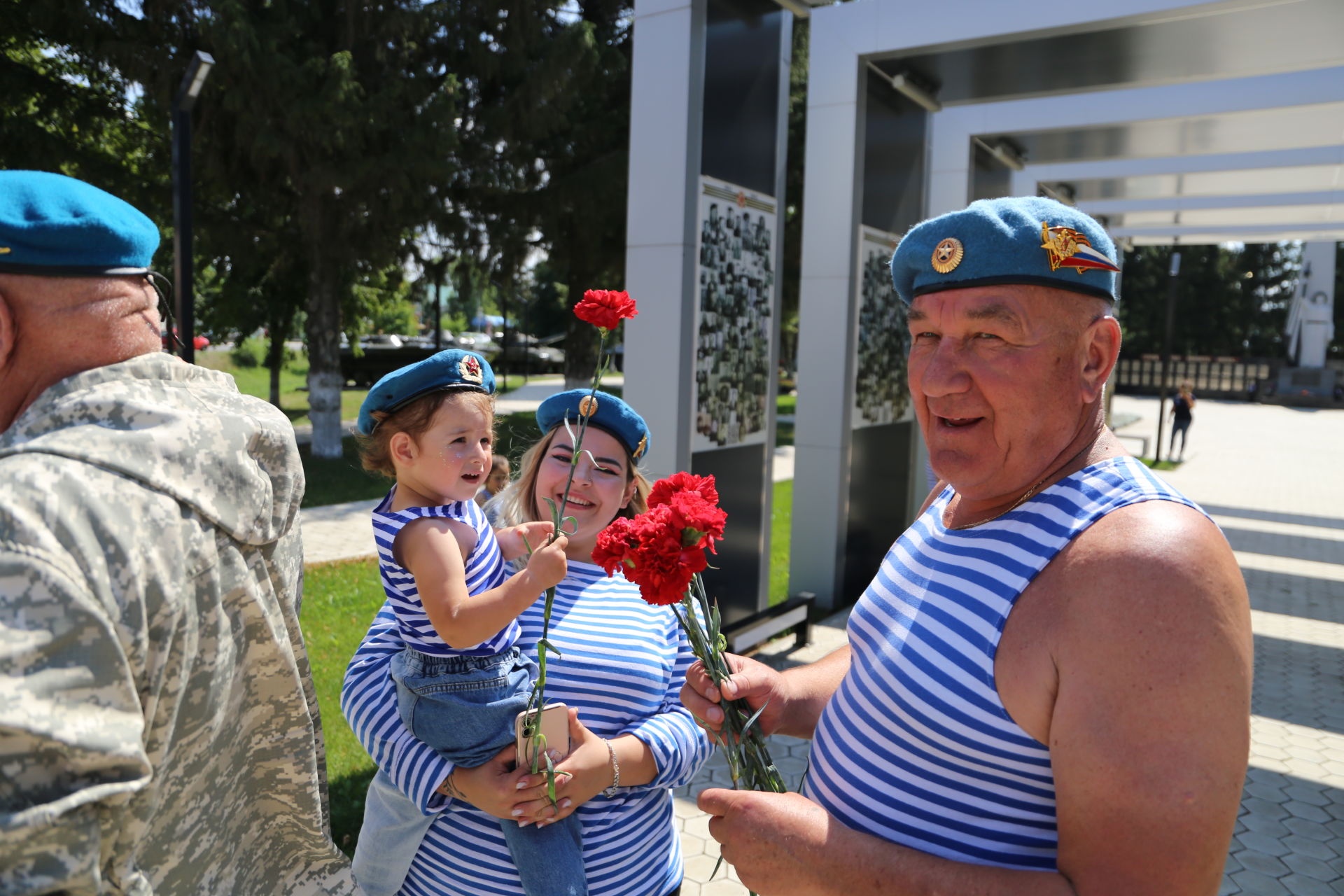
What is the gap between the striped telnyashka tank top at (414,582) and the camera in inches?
79.7

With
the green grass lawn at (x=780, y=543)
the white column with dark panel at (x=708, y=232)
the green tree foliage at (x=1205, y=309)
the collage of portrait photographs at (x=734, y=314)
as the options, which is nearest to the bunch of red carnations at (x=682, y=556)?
the white column with dark panel at (x=708, y=232)

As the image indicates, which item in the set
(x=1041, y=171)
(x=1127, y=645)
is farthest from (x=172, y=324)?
(x=1041, y=171)

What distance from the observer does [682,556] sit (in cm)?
141

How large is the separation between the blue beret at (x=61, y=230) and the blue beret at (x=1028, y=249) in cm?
120

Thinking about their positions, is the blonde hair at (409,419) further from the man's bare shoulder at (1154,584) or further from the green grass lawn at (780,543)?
the green grass lawn at (780,543)

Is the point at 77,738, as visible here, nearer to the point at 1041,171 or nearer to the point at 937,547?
the point at 937,547

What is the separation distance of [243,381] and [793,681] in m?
34.6

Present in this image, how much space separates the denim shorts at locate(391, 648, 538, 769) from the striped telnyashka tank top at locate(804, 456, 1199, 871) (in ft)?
2.59

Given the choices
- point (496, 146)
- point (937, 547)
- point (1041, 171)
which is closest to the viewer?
point (937, 547)

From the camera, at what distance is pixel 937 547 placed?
5.11 ft

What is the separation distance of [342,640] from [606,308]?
17.6 feet

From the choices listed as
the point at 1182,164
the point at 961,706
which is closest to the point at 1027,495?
the point at 961,706

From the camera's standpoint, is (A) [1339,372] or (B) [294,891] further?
(A) [1339,372]

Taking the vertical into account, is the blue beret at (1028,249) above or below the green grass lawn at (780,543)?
above
